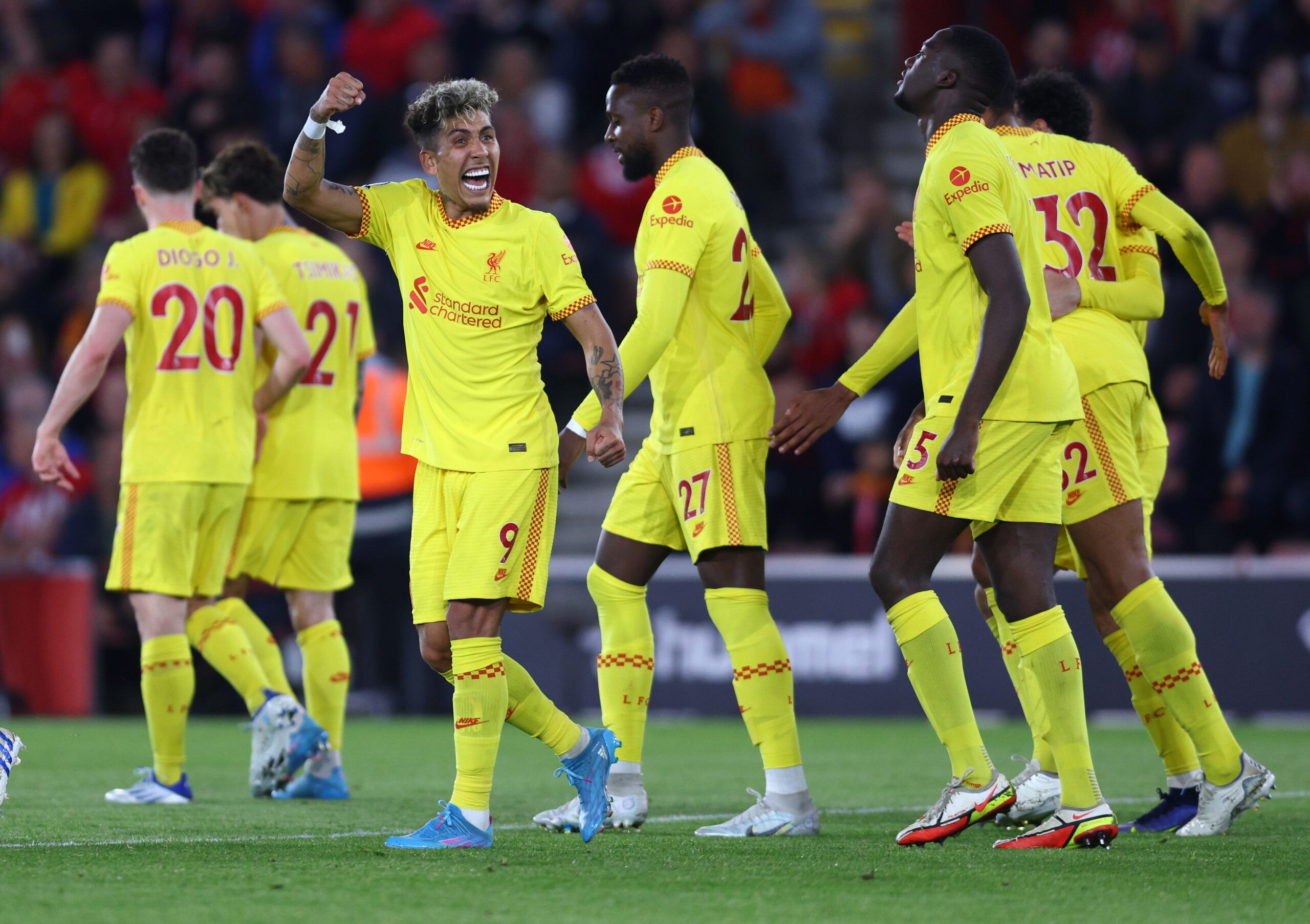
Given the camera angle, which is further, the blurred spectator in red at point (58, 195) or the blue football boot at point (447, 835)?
the blurred spectator in red at point (58, 195)

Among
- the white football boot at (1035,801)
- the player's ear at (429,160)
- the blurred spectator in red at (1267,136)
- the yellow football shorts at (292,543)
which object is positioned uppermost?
the blurred spectator in red at (1267,136)

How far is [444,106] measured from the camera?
4.98 meters

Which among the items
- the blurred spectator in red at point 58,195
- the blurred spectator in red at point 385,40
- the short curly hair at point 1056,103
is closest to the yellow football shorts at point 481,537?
the short curly hair at point 1056,103

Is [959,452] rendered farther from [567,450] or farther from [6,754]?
[6,754]

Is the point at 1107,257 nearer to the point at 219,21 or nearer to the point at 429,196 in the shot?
the point at 429,196

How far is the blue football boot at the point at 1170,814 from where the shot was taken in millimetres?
5457

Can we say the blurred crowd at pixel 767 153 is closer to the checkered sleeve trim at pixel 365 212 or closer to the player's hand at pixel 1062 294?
the player's hand at pixel 1062 294

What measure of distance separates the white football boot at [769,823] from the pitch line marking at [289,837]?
438 millimetres

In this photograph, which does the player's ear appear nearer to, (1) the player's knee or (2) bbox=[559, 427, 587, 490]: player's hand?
(2) bbox=[559, 427, 587, 490]: player's hand

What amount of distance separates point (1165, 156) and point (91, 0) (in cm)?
1010

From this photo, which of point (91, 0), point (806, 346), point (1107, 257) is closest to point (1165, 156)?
point (806, 346)

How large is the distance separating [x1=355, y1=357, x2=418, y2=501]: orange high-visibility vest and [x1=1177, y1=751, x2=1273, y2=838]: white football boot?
7.39 meters

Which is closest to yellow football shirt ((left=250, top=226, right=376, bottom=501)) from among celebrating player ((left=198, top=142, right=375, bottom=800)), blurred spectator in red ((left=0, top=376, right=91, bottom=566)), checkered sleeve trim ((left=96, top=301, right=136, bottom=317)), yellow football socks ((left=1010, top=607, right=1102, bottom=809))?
celebrating player ((left=198, top=142, right=375, bottom=800))

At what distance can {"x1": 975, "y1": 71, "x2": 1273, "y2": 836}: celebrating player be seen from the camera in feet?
17.6
